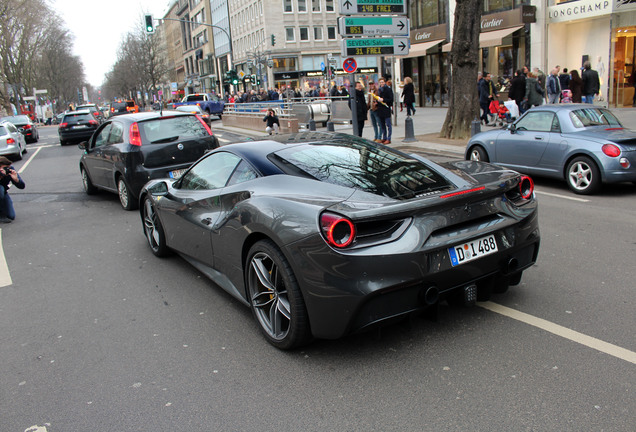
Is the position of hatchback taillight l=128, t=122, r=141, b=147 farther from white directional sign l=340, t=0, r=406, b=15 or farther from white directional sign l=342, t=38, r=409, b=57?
white directional sign l=340, t=0, r=406, b=15

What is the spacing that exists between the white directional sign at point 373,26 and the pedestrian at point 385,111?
5.47ft

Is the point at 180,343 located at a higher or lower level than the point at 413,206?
lower

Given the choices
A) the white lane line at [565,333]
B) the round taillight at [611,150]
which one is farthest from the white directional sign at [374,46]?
the white lane line at [565,333]

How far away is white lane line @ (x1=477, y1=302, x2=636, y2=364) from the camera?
3348 mm

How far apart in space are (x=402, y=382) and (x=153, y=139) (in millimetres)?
7325

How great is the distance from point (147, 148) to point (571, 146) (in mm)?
6866

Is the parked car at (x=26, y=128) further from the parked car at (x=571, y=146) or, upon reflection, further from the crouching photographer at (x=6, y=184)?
the parked car at (x=571, y=146)

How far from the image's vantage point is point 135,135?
927cm

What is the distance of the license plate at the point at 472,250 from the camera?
3383 mm

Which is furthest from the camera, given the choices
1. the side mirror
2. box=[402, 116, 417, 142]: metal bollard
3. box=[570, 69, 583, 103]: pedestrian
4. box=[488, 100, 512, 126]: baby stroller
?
box=[488, 100, 512, 126]: baby stroller

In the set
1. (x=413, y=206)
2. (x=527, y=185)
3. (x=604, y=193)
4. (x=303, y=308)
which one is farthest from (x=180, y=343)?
(x=604, y=193)

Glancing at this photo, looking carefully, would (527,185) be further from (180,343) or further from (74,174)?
(74,174)

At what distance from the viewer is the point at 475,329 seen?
381 cm

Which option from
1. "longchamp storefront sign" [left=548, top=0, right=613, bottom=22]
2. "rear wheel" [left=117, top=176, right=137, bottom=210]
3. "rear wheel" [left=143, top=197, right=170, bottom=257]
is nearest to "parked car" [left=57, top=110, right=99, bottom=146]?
"rear wheel" [left=117, top=176, right=137, bottom=210]
